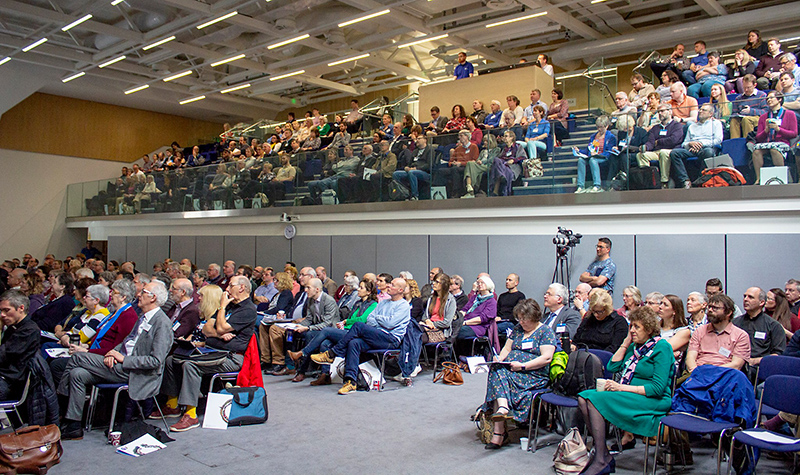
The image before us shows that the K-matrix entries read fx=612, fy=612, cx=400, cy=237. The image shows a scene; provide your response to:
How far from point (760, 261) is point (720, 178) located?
1.07 metres

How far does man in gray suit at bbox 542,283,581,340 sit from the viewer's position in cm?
543

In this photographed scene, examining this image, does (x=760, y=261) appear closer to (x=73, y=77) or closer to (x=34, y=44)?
(x=34, y=44)

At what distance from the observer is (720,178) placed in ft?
23.5

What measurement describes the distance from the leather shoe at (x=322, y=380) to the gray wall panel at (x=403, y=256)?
3.47 m

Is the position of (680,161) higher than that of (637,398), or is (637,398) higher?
(680,161)

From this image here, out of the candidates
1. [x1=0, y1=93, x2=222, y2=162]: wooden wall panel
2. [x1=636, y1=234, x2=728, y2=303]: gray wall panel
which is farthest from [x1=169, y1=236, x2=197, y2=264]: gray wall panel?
[x1=636, y1=234, x2=728, y2=303]: gray wall panel

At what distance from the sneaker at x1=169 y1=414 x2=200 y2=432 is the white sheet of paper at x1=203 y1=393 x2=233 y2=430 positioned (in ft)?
0.31

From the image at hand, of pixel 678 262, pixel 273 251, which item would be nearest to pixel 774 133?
pixel 678 262

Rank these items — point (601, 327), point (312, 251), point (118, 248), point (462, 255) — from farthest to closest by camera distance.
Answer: point (118, 248) → point (312, 251) → point (462, 255) → point (601, 327)

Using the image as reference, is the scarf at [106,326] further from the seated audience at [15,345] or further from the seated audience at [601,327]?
the seated audience at [601,327]

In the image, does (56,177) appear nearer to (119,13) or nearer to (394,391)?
(119,13)

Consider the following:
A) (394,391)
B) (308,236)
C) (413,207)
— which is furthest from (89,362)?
(308,236)

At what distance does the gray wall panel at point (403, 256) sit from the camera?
10.2 m

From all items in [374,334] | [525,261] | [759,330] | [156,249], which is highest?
[156,249]
